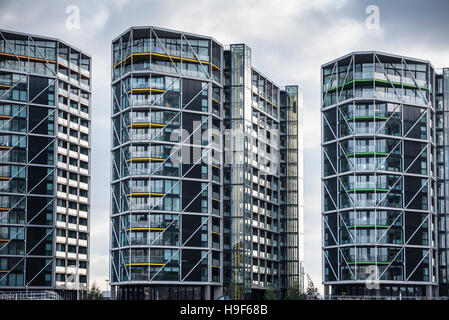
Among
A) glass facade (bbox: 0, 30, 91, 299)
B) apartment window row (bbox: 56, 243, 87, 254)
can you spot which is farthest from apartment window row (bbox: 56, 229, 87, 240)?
apartment window row (bbox: 56, 243, 87, 254)

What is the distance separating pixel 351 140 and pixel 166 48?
3218cm

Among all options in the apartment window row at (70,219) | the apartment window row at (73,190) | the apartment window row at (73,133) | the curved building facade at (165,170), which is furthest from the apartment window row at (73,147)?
the curved building facade at (165,170)

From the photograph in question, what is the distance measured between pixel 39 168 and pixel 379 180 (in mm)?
57019

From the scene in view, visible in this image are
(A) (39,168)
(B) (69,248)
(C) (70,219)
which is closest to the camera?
(A) (39,168)

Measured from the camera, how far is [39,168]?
5241 inches

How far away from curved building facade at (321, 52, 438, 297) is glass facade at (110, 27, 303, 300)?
14710 millimetres

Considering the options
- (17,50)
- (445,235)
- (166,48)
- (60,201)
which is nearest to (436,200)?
(445,235)

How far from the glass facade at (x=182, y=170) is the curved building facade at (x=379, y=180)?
14.7 m

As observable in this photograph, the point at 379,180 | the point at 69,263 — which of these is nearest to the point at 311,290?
the point at 379,180

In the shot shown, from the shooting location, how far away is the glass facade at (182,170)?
117 meters

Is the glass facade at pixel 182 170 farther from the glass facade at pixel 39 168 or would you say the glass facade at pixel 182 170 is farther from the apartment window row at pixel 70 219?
the apartment window row at pixel 70 219

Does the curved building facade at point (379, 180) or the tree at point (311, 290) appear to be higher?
the curved building facade at point (379, 180)

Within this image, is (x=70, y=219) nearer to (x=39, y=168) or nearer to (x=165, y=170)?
(x=39, y=168)

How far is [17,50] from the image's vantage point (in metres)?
133
